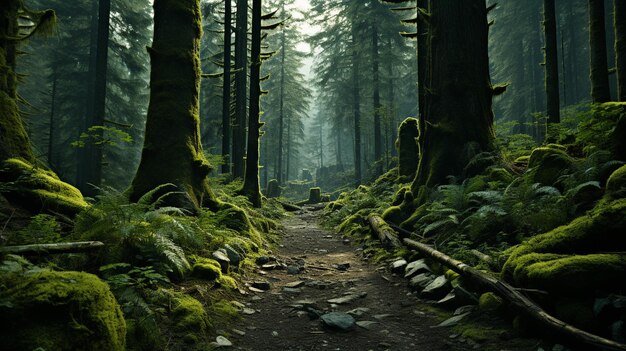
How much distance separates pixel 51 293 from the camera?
218 centimetres

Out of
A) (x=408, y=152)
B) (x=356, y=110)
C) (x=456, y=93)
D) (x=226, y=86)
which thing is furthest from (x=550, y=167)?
(x=356, y=110)

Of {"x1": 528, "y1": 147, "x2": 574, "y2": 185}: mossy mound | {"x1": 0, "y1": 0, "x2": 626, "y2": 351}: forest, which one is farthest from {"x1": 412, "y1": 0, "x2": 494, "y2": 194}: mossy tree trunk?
{"x1": 528, "y1": 147, "x2": 574, "y2": 185}: mossy mound

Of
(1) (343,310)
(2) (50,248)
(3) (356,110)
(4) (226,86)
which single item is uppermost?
(3) (356,110)

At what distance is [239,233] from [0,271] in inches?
212

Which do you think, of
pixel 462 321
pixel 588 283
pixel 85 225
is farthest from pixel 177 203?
pixel 588 283

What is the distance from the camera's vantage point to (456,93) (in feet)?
27.3

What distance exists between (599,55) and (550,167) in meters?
8.01

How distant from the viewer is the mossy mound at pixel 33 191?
4.80 meters

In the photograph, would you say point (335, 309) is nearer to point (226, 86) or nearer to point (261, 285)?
point (261, 285)

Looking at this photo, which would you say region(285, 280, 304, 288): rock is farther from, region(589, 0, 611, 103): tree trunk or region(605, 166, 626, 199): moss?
region(589, 0, 611, 103): tree trunk

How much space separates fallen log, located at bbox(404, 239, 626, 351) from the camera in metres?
2.34

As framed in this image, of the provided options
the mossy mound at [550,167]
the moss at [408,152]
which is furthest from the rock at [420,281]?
the moss at [408,152]

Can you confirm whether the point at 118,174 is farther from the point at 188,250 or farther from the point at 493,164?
the point at 493,164

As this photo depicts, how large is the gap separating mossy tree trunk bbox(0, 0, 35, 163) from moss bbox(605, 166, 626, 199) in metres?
7.96
